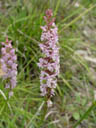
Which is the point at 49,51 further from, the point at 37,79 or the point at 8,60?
the point at 37,79

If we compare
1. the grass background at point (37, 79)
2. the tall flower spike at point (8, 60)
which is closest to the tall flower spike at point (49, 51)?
the tall flower spike at point (8, 60)

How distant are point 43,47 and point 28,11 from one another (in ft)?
8.13

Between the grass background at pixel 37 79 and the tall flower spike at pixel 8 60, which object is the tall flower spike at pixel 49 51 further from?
the grass background at pixel 37 79

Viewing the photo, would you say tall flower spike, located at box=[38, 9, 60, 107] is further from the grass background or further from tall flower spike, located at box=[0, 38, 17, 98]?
the grass background

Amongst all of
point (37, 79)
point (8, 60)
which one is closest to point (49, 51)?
point (8, 60)

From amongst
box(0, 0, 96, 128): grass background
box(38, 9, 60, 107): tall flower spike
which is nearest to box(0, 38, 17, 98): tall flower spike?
box(38, 9, 60, 107): tall flower spike

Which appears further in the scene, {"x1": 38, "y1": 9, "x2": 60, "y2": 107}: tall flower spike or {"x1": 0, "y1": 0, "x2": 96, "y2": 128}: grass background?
{"x1": 0, "y1": 0, "x2": 96, "y2": 128}: grass background

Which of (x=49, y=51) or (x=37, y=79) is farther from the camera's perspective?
(x=37, y=79)

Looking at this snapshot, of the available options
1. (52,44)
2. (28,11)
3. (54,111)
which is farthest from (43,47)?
(28,11)

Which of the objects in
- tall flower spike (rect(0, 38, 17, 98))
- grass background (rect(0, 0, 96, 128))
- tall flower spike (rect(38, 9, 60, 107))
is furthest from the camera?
grass background (rect(0, 0, 96, 128))

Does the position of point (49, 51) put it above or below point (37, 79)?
above

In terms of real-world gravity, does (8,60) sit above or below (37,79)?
above

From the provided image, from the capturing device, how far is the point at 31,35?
383 cm

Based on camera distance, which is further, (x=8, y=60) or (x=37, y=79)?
(x=37, y=79)
